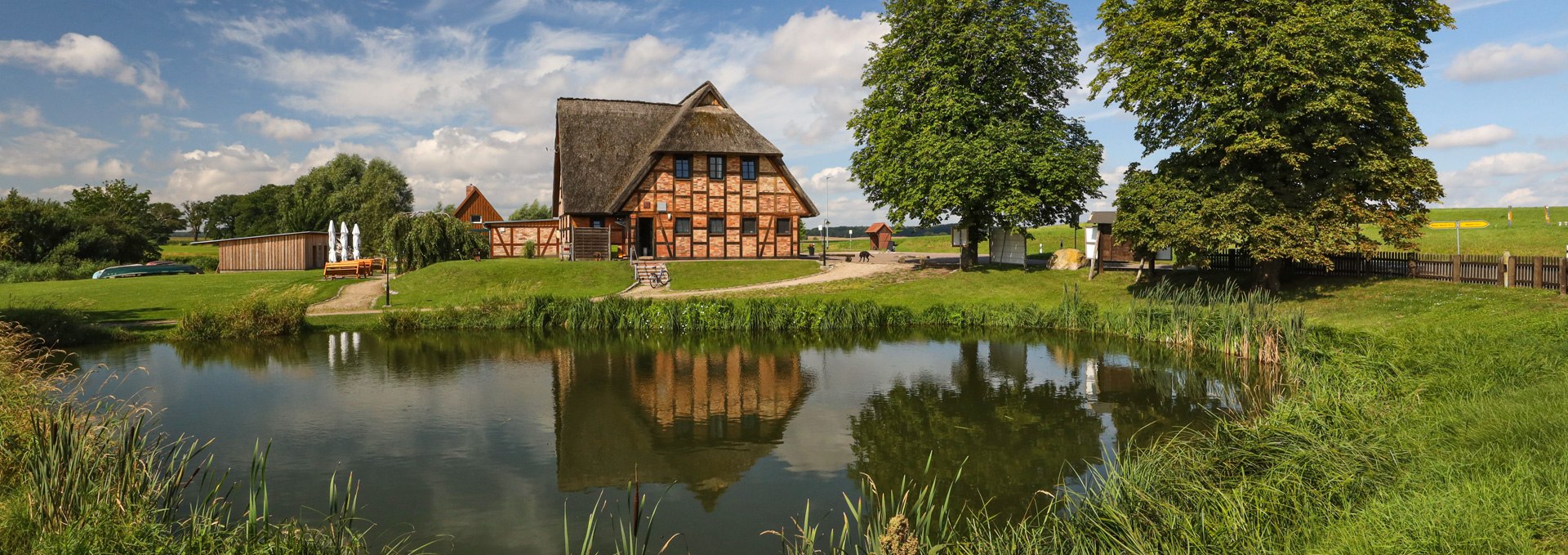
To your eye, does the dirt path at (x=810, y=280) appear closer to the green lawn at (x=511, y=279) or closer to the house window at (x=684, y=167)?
the green lawn at (x=511, y=279)

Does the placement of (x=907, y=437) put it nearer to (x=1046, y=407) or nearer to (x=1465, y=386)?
(x=1046, y=407)

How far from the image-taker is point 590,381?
14.8 meters

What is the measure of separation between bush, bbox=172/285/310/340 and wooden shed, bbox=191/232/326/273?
21.2 meters

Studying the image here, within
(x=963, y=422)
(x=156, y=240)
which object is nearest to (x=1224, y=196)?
(x=963, y=422)

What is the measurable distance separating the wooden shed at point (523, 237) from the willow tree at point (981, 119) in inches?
695

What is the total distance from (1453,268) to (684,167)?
27.9m

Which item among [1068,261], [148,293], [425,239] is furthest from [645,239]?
[1068,261]

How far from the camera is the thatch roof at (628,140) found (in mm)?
36250

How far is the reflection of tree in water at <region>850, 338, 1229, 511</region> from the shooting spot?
9.22m

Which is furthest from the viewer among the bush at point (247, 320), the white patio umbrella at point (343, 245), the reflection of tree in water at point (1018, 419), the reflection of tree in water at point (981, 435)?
the white patio umbrella at point (343, 245)

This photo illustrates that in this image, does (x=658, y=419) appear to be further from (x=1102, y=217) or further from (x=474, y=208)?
(x=474, y=208)

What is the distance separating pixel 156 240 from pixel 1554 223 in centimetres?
10275

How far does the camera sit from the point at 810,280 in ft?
104

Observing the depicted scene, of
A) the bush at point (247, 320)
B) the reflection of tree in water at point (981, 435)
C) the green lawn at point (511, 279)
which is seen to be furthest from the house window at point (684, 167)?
the reflection of tree in water at point (981, 435)
